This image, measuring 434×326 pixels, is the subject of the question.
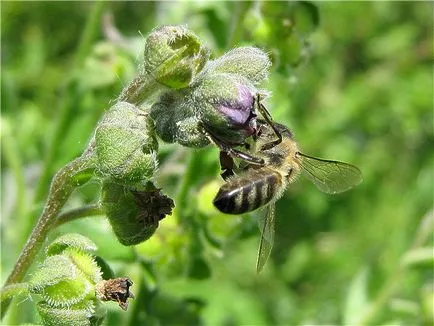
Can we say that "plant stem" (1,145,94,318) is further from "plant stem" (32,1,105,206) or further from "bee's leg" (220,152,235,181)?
"plant stem" (32,1,105,206)

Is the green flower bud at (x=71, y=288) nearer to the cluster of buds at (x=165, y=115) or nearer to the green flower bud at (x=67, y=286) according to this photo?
the green flower bud at (x=67, y=286)

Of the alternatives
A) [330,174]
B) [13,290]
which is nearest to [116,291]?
[13,290]

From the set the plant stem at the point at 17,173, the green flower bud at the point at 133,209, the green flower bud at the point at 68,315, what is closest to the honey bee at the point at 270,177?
the green flower bud at the point at 133,209

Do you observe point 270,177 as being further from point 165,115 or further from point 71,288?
point 71,288

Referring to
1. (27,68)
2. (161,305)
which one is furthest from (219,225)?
(27,68)

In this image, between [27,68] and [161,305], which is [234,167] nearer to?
[161,305]

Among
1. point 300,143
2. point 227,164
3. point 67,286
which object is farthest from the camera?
point 300,143
